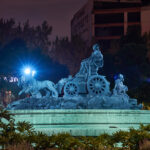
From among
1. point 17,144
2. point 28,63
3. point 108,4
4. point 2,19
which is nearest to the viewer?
point 17,144

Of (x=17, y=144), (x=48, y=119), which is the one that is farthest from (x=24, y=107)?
(x=17, y=144)

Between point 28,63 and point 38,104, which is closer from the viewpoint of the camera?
point 38,104

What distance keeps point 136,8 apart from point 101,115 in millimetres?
60669

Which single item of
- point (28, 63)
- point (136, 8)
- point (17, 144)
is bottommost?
point (17, 144)

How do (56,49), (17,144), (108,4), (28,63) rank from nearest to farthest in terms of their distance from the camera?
(17,144) → (28,63) → (56,49) → (108,4)

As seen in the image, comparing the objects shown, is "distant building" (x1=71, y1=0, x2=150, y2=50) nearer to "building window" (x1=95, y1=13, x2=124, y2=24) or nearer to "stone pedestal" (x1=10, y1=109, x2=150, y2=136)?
"building window" (x1=95, y1=13, x2=124, y2=24)

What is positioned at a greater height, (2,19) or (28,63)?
(2,19)

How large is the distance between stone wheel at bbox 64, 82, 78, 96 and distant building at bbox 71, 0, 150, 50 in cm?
5584

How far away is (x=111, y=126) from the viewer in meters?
19.5

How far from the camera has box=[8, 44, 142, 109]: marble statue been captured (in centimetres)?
2088

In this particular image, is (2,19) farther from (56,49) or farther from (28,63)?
(56,49)

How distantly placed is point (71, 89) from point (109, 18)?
198ft

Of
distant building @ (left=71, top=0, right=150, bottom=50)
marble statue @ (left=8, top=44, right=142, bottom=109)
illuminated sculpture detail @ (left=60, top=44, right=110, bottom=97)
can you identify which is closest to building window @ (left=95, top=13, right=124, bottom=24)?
distant building @ (left=71, top=0, right=150, bottom=50)

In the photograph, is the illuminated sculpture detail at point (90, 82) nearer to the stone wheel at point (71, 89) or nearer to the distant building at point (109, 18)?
the stone wheel at point (71, 89)
